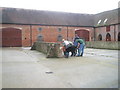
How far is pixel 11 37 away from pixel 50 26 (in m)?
8.85

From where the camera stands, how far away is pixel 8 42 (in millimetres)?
37375

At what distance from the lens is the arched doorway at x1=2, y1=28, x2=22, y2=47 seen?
36.8 meters

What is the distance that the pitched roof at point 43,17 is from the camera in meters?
38.1

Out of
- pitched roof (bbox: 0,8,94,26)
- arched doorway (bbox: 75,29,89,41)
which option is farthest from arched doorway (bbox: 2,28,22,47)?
arched doorway (bbox: 75,29,89,41)

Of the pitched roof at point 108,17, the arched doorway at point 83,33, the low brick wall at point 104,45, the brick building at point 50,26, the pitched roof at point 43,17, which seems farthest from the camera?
the arched doorway at point 83,33

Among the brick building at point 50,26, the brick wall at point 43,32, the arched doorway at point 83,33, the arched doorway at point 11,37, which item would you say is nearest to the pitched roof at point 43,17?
the brick building at point 50,26

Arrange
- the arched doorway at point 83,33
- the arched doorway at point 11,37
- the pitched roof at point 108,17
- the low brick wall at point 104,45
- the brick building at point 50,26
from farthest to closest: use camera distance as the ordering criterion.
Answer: the arched doorway at point 83,33, the pitched roof at point 108,17, the brick building at point 50,26, the arched doorway at point 11,37, the low brick wall at point 104,45

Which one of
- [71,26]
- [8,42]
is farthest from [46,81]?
[71,26]

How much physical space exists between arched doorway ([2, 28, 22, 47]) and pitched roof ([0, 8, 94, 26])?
1.94 metres

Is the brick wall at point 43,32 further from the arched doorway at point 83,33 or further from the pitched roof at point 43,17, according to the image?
the arched doorway at point 83,33

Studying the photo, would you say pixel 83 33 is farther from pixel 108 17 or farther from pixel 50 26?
pixel 50 26

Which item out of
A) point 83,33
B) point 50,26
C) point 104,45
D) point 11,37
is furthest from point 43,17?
point 104,45

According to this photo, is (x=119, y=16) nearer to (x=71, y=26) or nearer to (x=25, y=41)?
(x=71, y=26)

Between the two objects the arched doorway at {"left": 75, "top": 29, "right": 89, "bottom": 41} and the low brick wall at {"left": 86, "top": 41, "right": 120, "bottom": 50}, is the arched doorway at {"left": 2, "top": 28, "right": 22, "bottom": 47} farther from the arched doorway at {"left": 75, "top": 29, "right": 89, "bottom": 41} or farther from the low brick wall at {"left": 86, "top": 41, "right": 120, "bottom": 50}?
the low brick wall at {"left": 86, "top": 41, "right": 120, "bottom": 50}
